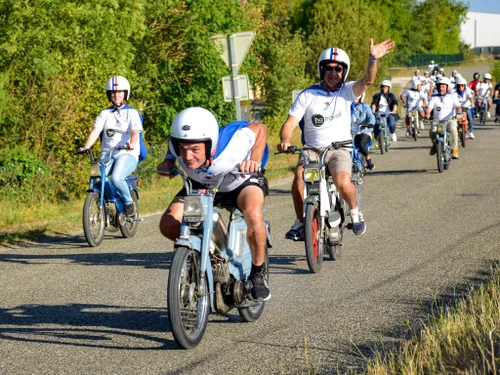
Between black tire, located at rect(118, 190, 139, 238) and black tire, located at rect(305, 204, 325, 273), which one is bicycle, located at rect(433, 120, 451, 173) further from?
black tire, located at rect(305, 204, 325, 273)

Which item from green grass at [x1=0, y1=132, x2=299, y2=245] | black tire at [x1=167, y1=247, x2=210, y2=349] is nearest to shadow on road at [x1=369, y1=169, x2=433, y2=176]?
green grass at [x1=0, y1=132, x2=299, y2=245]

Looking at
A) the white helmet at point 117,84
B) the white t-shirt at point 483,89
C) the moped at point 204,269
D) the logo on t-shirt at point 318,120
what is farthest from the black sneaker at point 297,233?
the white t-shirt at point 483,89

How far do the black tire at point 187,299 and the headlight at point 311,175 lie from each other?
126 inches

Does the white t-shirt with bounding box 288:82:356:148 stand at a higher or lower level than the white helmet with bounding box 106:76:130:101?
lower

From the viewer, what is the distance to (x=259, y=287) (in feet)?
23.6

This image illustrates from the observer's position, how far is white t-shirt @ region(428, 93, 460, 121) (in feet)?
71.9

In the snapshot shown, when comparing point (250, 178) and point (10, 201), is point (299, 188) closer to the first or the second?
point (250, 178)

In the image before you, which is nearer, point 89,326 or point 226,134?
point 226,134

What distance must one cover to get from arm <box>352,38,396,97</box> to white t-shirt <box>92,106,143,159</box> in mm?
3402

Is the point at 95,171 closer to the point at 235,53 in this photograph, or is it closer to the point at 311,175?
the point at 311,175

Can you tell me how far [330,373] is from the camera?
19.4 feet

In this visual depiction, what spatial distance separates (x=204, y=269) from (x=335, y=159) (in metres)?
3.85

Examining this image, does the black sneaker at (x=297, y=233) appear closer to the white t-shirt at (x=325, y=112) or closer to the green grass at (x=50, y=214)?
the white t-shirt at (x=325, y=112)

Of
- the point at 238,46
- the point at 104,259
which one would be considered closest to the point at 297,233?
the point at 104,259
